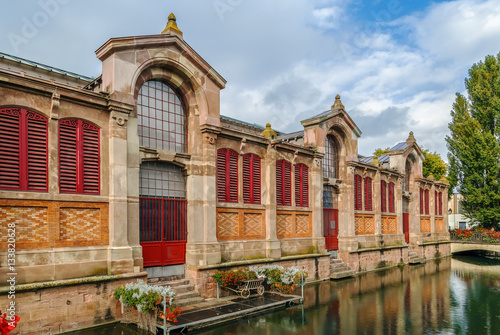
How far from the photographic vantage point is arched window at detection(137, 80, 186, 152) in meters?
14.4

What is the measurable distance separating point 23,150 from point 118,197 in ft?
10.2

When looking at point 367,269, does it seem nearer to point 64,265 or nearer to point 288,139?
point 288,139

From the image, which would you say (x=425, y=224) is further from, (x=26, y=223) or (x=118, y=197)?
(x=26, y=223)

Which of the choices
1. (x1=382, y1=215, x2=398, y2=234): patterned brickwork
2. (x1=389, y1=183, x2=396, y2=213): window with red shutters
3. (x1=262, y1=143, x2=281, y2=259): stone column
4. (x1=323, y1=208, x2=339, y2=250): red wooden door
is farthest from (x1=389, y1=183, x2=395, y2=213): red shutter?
(x1=262, y1=143, x2=281, y2=259): stone column

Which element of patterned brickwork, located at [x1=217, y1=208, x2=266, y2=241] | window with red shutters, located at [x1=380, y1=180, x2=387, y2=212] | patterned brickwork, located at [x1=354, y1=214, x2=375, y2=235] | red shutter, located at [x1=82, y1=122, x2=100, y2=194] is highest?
red shutter, located at [x1=82, y1=122, x2=100, y2=194]

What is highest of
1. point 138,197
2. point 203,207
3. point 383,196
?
point 138,197

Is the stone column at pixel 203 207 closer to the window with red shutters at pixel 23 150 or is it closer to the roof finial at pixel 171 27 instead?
the roof finial at pixel 171 27

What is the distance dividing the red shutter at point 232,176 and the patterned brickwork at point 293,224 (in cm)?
316

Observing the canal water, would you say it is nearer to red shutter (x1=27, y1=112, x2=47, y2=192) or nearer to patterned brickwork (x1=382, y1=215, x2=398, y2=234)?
red shutter (x1=27, y1=112, x2=47, y2=192)

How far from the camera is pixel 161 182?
1490 cm

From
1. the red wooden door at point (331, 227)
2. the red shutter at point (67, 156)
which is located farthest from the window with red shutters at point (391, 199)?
the red shutter at point (67, 156)

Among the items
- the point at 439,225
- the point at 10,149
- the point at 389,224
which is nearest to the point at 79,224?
the point at 10,149

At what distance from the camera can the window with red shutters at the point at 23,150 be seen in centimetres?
1065

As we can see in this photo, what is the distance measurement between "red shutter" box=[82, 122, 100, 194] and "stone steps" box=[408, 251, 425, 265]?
1034 inches
